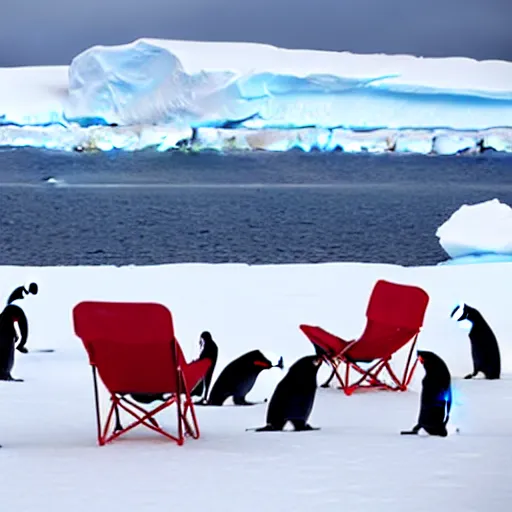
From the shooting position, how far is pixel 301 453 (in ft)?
11.9

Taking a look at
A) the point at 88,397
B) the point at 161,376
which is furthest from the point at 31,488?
the point at 88,397

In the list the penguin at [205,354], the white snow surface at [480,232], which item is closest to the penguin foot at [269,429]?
the penguin at [205,354]

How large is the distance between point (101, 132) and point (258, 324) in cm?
3403

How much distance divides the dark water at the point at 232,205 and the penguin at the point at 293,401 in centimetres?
1523

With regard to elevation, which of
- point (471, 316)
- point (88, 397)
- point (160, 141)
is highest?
point (160, 141)

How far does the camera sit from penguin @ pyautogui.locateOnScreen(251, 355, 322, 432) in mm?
4031

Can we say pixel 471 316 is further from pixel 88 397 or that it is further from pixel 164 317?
pixel 164 317

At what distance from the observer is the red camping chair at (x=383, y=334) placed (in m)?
4.87

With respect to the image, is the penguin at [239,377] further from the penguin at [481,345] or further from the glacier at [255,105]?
the glacier at [255,105]

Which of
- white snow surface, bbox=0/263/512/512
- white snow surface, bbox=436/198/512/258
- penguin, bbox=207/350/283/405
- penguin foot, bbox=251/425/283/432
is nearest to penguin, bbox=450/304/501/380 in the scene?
white snow surface, bbox=0/263/512/512

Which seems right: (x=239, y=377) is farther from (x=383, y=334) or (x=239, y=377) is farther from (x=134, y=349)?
(x=134, y=349)

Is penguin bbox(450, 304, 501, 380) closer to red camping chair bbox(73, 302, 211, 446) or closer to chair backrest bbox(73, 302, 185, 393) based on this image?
red camping chair bbox(73, 302, 211, 446)

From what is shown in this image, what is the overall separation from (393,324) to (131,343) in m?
1.57

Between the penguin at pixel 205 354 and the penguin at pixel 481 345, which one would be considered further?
the penguin at pixel 481 345
